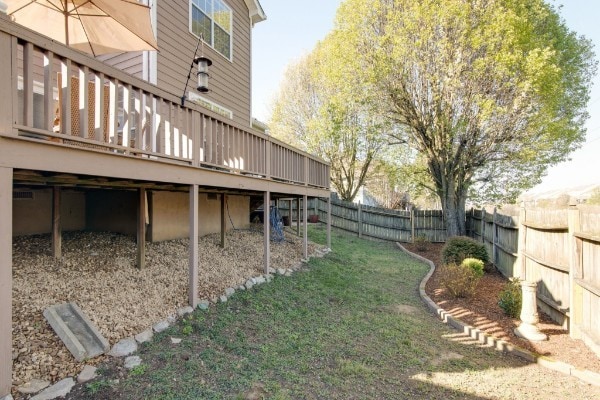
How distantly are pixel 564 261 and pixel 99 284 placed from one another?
6.34 meters

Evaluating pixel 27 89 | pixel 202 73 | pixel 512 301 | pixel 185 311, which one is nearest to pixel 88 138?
pixel 27 89

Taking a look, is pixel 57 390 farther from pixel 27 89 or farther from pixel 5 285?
pixel 27 89

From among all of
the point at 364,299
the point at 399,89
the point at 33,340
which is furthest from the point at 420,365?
the point at 399,89

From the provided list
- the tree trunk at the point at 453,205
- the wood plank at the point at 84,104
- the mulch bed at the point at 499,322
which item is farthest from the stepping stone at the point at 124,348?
the tree trunk at the point at 453,205

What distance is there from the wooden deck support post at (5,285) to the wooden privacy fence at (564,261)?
5.73m

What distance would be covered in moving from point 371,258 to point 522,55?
25.2ft

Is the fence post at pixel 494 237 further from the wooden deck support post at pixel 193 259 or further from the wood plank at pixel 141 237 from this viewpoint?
the wood plank at pixel 141 237

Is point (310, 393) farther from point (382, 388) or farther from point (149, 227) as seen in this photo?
point (149, 227)

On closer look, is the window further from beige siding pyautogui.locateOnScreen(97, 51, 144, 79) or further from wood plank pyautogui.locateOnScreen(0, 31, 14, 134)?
wood plank pyautogui.locateOnScreen(0, 31, 14, 134)

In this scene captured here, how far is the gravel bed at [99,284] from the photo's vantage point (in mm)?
2873

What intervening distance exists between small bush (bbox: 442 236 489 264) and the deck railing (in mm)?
4922

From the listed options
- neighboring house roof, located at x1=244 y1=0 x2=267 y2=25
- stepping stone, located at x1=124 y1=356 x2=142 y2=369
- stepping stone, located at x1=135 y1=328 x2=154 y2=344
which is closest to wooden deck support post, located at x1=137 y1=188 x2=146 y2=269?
stepping stone, located at x1=135 y1=328 x2=154 y2=344

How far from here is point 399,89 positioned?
39.0 feet

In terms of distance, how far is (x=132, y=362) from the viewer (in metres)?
3.05
